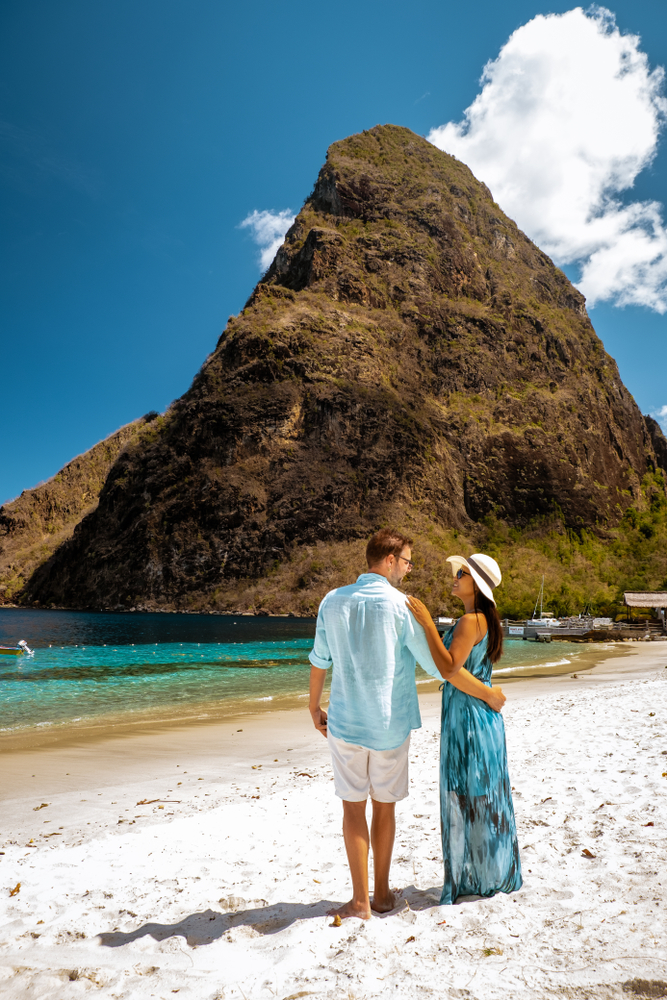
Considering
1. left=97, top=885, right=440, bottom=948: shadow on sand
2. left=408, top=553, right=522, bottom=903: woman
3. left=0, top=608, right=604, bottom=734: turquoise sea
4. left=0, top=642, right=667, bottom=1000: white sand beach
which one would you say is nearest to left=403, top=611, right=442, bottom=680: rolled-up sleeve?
left=408, top=553, right=522, bottom=903: woman

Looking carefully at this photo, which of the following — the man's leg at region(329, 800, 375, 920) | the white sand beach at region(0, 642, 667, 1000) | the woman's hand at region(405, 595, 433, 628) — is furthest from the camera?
the man's leg at region(329, 800, 375, 920)

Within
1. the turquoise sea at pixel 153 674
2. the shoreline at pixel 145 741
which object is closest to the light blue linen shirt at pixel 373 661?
the shoreline at pixel 145 741

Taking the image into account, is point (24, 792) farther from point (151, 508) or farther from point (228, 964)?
point (151, 508)

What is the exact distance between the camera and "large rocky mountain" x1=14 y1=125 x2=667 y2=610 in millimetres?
89312

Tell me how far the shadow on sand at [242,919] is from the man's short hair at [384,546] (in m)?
2.00

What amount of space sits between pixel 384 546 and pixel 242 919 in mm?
2410

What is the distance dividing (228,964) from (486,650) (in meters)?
2.10

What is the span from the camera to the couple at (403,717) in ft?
10.4

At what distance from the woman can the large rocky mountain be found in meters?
82.1

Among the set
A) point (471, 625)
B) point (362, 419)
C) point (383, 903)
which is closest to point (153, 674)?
point (383, 903)

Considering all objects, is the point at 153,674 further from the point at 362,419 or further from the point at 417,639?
the point at 362,419

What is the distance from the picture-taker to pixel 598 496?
97.4 metres

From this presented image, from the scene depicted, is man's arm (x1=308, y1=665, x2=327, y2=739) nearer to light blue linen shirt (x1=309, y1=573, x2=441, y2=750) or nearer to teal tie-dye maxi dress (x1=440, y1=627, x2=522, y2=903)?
light blue linen shirt (x1=309, y1=573, x2=441, y2=750)

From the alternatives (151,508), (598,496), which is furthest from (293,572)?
(598,496)
